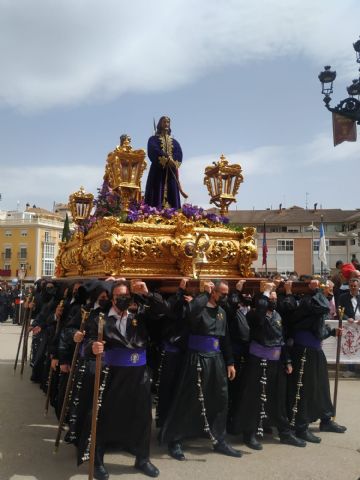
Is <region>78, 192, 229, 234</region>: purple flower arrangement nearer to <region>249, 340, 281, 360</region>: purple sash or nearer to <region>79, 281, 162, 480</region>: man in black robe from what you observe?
<region>79, 281, 162, 480</region>: man in black robe

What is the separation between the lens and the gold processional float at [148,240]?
562cm

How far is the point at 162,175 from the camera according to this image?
695 cm

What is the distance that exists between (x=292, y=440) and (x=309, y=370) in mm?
830

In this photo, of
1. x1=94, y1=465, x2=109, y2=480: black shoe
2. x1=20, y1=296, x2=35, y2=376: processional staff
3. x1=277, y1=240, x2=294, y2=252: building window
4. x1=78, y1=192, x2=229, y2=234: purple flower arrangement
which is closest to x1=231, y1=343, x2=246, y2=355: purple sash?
x1=78, y1=192, x2=229, y2=234: purple flower arrangement

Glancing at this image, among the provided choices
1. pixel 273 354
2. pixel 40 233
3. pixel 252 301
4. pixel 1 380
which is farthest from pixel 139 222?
pixel 40 233

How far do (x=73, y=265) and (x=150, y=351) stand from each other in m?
1.81

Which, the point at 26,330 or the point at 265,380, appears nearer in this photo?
the point at 265,380

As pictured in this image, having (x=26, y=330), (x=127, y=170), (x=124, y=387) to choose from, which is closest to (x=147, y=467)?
(x=124, y=387)

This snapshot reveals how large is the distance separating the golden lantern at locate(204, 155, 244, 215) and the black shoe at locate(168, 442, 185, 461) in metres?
3.37

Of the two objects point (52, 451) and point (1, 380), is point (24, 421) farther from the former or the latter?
point (1, 380)

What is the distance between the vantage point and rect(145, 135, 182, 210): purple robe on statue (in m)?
6.84

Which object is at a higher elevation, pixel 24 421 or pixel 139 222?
pixel 139 222

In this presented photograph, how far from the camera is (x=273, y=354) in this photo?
5344mm

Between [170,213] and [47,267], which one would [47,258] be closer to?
[47,267]
